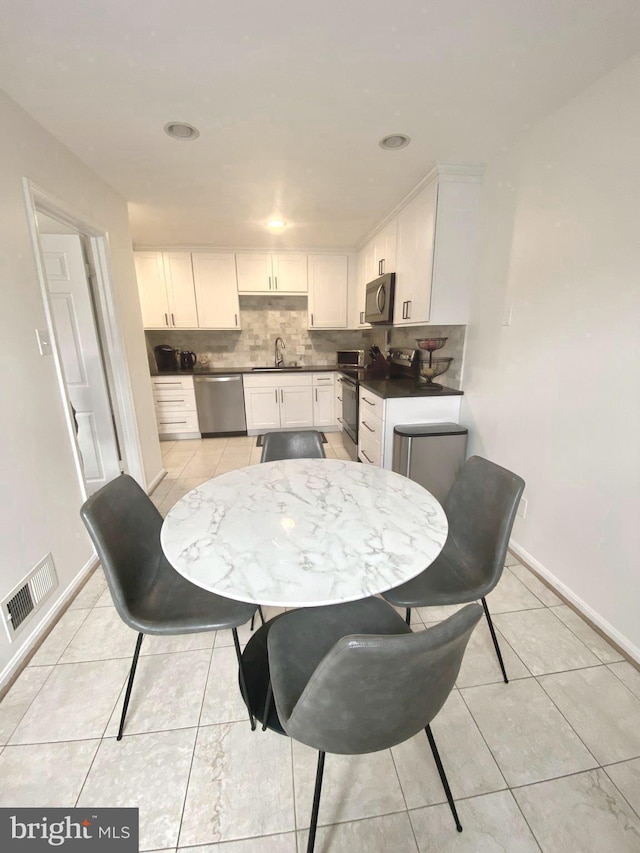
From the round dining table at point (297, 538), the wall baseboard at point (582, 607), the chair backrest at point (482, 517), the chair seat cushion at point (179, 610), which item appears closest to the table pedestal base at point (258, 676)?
the round dining table at point (297, 538)

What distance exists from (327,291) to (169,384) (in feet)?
7.54

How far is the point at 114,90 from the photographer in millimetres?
1482

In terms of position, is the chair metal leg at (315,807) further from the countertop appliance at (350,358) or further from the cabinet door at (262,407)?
the countertop appliance at (350,358)

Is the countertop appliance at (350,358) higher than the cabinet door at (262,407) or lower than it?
higher

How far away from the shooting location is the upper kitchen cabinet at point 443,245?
227cm

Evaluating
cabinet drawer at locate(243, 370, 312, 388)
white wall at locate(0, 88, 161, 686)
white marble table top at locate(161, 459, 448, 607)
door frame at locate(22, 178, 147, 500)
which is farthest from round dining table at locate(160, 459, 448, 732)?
cabinet drawer at locate(243, 370, 312, 388)

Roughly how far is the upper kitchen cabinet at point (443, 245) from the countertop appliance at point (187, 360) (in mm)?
2985

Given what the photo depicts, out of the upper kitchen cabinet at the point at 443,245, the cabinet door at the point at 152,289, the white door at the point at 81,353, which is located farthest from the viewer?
the cabinet door at the point at 152,289

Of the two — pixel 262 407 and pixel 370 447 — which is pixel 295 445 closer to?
pixel 370 447

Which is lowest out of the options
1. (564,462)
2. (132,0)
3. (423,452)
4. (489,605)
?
(489,605)

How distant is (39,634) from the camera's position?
5.11 feet

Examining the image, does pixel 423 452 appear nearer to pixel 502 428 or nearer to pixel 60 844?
pixel 502 428

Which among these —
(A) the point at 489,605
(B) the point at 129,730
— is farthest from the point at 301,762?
(A) the point at 489,605

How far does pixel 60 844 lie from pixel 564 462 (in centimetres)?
232
